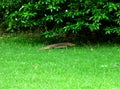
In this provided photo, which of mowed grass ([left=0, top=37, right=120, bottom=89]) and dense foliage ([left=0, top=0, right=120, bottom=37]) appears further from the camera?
dense foliage ([left=0, top=0, right=120, bottom=37])

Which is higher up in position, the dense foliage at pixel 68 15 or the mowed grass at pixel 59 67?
the dense foliage at pixel 68 15

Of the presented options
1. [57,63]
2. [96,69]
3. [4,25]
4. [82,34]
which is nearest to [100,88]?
[96,69]

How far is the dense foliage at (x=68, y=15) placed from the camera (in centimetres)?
1113

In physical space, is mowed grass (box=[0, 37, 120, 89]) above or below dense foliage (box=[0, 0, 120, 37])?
below

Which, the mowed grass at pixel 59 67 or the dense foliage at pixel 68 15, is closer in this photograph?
the mowed grass at pixel 59 67

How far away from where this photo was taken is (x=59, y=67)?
28.5 ft

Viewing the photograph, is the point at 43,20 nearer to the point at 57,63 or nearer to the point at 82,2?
the point at 82,2

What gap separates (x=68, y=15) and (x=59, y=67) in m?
2.96

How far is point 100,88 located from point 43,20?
522 centimetres

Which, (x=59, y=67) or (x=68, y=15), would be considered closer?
(x=59, y=67)

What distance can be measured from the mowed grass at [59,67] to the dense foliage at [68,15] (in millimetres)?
596

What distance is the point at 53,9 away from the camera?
37.9 feet

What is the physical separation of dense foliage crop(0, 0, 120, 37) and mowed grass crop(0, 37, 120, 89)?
1.96 ft

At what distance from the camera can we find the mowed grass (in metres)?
7.23
